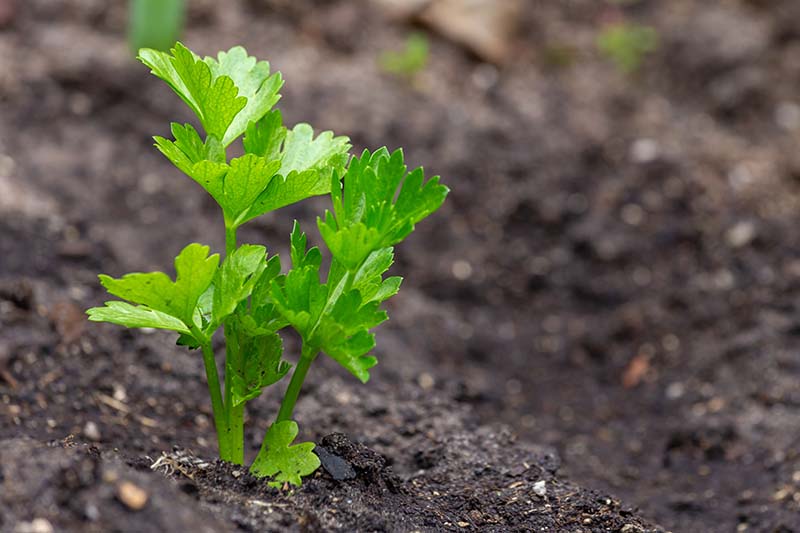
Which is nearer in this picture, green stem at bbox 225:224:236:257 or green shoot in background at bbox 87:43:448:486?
green shoot in background at bbox 87:43:448:486

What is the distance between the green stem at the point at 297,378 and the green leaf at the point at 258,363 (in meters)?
0.02

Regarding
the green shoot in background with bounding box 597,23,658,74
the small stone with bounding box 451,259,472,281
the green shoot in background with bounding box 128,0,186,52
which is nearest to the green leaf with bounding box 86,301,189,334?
the small stone with bounding box 451,259,472,281

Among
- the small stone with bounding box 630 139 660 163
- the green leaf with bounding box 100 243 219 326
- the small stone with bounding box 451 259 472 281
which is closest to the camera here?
the green leaf with bounding box 100 243 219 326

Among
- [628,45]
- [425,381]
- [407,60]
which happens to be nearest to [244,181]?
[425,381]

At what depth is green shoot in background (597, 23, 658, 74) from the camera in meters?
4.29

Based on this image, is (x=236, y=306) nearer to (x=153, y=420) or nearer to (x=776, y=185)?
(x=153, y=420)

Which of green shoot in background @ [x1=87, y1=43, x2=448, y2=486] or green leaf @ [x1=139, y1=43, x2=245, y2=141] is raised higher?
green leaf @ [x1=139, y1=43, x2=245, y2=141]

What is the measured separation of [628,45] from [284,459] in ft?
11.0

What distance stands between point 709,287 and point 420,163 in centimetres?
120

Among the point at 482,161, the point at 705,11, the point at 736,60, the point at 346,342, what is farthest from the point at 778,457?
the point at 705,11

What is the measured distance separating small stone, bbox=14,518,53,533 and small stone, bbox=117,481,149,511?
10cm

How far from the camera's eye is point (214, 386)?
1571 millimetres

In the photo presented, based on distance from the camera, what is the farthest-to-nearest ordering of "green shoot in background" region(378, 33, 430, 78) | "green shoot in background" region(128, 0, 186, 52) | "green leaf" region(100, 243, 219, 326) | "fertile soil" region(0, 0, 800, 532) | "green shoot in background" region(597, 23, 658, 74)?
"green shoot in background" region(597, 23, 658, 74)
"green shoot in background" region(378, 33, 430, 78)
"green shoot in background" region(128, 0, 186, 52)
"fertile soil" region(0, 0, 800, 532)
"green leaf" region(100, 243, 219, 326)

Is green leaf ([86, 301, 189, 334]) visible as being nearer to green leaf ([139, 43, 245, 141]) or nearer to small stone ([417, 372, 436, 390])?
green leaf ([139, 43, 245, 141])
